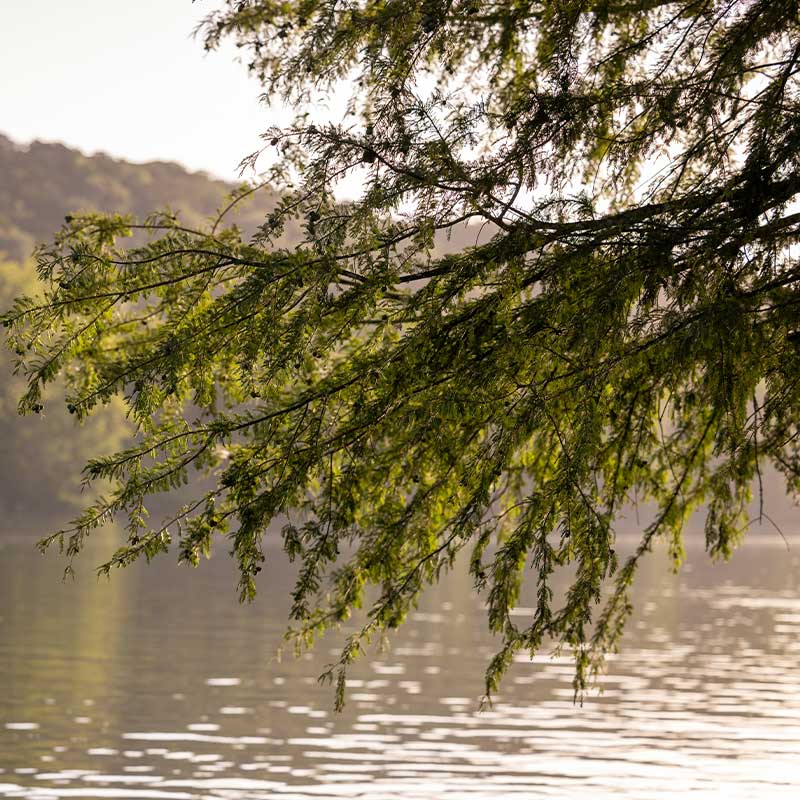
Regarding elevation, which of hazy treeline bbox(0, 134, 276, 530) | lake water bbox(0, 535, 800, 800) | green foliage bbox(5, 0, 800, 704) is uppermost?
hazy treeline bbox(0, 134, 276, 530)

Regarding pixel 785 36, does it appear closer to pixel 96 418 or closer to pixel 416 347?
pixel 416 347

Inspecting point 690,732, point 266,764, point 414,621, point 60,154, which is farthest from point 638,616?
point 60,154

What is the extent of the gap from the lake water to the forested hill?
117054mm

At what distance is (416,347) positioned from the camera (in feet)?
29.1

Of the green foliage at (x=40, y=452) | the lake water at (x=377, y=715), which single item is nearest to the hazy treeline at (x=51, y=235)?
the green foliage at (x=40, y=452)

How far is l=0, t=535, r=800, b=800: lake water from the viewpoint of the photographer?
56.1 feet

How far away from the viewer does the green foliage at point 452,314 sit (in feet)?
29.0

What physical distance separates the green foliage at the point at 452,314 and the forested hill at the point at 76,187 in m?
139

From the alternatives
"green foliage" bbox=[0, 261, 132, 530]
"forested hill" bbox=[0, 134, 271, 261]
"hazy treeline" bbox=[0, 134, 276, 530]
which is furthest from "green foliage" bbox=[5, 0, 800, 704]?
"forested hill" bbox=[0, 134, 271, 261]

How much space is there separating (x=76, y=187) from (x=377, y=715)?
152 meters

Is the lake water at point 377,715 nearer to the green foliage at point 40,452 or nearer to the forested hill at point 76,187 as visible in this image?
the green foliage at point 40,452

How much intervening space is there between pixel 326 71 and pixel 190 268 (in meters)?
1.75

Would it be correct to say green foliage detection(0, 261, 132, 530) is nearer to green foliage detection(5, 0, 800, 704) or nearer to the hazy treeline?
the hazy treeline

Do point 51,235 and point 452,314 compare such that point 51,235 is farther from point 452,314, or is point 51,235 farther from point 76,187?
point 76,187
